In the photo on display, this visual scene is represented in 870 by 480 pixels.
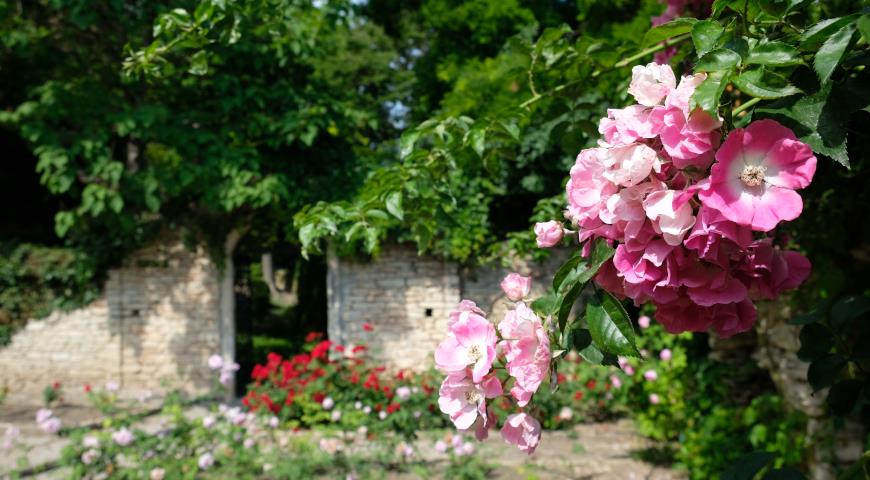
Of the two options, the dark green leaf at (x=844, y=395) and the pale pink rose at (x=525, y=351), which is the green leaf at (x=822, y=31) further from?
the dark green leaf at (x=844, y=395)

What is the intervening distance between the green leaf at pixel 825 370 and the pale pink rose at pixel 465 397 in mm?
728

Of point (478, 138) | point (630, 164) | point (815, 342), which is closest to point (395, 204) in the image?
point (478, 138)

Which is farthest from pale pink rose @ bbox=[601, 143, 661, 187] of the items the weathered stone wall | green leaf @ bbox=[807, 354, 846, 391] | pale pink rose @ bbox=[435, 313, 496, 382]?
the weathered stone wall

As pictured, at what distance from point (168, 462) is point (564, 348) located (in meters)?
3.44

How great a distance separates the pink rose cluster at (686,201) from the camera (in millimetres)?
554

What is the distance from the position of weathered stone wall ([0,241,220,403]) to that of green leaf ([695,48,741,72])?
25.6 feet

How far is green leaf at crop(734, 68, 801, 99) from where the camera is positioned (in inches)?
22.5

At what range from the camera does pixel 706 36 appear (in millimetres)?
646

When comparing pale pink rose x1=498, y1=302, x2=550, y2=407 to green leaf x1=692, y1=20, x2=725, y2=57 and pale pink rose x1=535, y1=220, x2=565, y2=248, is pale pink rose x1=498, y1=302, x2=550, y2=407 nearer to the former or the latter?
pale pink rose x1=535, y1=220, x2=565, y2=248

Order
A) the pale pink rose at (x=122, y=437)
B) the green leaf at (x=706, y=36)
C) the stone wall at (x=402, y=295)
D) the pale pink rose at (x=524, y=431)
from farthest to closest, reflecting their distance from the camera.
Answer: the stone wall at (x=402, y=295), the pale pink rose at (x=122, y=437), the pale pink rose at (x=524, y=431), the green leaf at (x=706, y=36)

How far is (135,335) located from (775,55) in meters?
8.33

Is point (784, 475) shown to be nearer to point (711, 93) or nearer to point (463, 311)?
point (463, 311)

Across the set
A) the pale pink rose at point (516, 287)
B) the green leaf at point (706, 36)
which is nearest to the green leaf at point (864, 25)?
the green leaf at point (706, 36)

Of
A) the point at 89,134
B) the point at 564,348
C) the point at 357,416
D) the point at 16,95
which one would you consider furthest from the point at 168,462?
the point at 16,95
